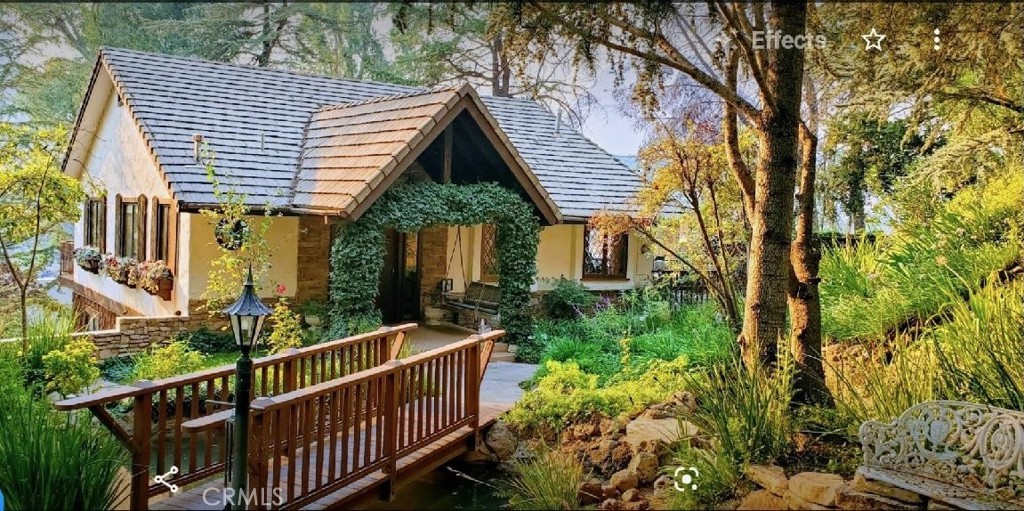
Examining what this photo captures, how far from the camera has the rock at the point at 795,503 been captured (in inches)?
164

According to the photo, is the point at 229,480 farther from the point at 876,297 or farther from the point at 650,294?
the point at 650,294

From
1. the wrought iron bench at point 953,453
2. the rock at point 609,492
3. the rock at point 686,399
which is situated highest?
the wrought iron bench at point 953,453

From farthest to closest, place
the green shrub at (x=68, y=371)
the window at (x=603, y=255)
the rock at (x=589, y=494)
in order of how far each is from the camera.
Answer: the window at (x=603, y=255) → the green shrub at (x=68, y=371) → the rock at (x=589, y=494)

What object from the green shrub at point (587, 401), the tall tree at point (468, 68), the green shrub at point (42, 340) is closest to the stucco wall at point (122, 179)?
the green shrub at point (42, 340)

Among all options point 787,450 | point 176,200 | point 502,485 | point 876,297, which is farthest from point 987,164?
point 176,200

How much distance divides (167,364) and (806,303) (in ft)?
20.8

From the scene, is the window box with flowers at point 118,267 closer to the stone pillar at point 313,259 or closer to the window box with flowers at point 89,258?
the window box with flowers at point 89,258

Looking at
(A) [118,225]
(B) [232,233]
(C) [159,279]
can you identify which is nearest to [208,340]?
(C) [159,279]

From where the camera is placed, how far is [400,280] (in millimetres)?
13195

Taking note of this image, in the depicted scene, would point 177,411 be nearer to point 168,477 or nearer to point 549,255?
point 168,477

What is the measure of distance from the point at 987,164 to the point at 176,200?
9.85 meters

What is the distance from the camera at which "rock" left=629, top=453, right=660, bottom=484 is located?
5242 millimetres

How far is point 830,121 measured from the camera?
1036 cm

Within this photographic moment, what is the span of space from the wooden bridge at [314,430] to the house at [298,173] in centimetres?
374
